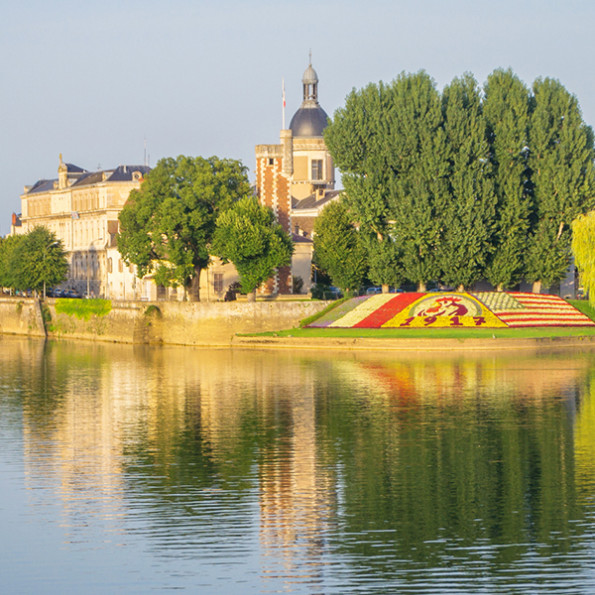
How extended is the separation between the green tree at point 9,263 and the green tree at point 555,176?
180ft

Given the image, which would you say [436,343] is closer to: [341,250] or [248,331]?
[248,331]

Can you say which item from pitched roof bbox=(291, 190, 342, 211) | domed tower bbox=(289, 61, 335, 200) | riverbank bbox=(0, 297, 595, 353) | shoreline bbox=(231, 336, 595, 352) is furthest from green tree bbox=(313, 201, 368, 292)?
domed tower bbox=(289, 61, 335, 200)

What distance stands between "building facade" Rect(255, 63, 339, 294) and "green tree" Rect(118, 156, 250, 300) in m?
5.12

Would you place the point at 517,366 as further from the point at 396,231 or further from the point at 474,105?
the point at 474,105

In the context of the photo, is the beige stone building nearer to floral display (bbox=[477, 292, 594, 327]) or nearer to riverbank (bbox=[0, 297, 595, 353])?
riverbank (bbox=[0, 297, 595, 353])

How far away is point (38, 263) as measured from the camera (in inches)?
4572

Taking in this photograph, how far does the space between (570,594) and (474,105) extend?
67.8 m

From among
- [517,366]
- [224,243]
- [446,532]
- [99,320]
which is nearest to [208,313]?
[224,243]

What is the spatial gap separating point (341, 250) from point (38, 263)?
126ft

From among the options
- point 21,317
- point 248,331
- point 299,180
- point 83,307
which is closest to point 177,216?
point 248,331

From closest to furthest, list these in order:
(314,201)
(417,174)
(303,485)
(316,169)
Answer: (303,485)
(417,174)
(314,201)
(316,169)

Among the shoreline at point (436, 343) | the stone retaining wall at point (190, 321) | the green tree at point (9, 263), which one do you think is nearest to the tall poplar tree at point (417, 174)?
the stone retaining wall at point (190, 321)

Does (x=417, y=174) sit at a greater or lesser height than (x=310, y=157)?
lesser

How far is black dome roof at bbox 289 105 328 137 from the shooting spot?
14900 cm
